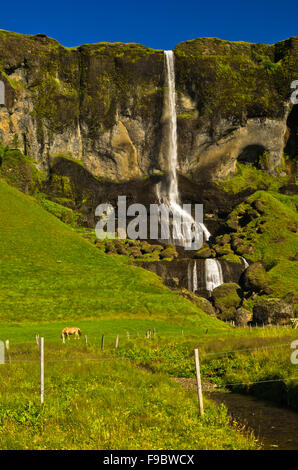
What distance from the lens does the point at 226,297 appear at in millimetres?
85500

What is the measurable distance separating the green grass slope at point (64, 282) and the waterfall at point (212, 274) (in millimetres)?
22604

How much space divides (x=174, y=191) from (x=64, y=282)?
74.3 metres

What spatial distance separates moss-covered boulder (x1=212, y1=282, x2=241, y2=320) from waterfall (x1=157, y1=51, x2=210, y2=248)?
113 feet

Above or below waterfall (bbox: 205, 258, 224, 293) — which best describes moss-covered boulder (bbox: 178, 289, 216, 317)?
below

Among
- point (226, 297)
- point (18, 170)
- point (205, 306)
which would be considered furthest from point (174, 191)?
point (205, 306)

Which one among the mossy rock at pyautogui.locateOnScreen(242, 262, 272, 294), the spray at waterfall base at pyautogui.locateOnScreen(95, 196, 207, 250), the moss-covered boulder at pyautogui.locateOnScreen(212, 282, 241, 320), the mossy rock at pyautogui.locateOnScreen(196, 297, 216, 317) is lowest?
the mossy rock at pyautogui.locateOnScreen(196, 297, 216, 317)

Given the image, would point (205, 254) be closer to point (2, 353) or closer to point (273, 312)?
point (273, 312)

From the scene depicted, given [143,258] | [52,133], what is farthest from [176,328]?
[52,133]

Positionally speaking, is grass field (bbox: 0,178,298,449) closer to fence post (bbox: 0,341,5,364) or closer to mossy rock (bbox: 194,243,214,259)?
fence post (bbox: 0,341,5,364)

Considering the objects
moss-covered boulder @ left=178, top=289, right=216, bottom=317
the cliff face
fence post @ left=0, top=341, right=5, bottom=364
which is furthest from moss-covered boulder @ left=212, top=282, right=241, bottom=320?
the cliff face

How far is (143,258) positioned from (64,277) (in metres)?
35.1

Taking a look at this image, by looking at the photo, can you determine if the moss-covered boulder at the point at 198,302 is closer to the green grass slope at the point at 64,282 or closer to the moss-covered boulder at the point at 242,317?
the moss-covered boulder at the point at 242,317

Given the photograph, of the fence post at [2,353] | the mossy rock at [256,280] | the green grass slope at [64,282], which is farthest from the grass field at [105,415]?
the mossy rock at [256,280]

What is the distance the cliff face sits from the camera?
443 ft
